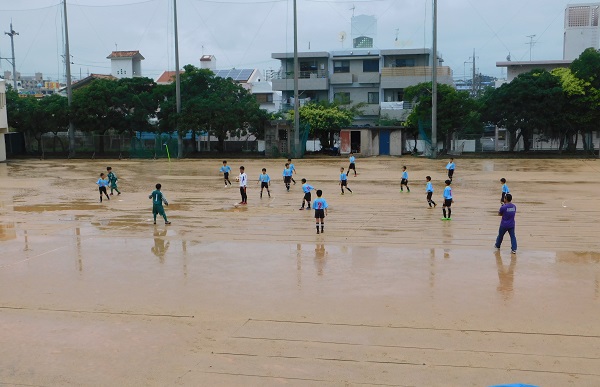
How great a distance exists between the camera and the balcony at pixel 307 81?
5828 cm

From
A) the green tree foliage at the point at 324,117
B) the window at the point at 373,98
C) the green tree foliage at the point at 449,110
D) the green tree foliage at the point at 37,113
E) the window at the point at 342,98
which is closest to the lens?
the green tree foliage at the point at 449,110

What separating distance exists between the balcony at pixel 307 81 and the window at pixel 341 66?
138 centimetres

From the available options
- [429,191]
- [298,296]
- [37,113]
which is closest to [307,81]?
[37,113]

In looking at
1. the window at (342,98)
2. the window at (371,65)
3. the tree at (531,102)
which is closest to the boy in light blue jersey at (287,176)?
the tree at (531,102)

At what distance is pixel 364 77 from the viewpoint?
5828cm

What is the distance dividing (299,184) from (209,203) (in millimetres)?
7453

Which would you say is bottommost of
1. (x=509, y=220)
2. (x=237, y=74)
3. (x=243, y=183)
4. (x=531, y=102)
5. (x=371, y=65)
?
(x=509, y=220)

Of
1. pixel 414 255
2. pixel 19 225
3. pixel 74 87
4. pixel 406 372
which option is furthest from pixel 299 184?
pixel 74 87

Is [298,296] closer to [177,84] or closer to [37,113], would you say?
[177,84]

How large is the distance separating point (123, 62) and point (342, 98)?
35308 mm

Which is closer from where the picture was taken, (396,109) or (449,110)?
(449,110)

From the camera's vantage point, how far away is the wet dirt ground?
25.6 feet

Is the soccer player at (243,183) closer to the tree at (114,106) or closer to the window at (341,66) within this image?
the tree at (114,106)

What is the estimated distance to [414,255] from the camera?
1415cm
